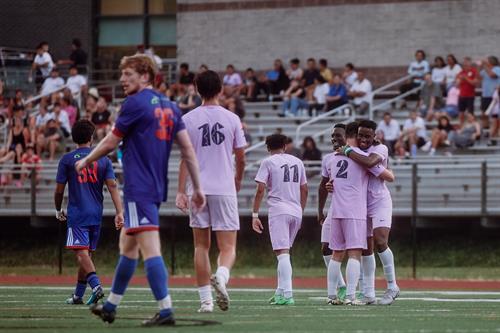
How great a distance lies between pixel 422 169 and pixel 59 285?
866 centimetres

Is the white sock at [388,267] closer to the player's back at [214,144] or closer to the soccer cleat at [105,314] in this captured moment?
the player's back at [214,144]

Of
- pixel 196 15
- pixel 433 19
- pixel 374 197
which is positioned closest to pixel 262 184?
pixel 374 197

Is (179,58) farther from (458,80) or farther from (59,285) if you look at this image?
(59,285)

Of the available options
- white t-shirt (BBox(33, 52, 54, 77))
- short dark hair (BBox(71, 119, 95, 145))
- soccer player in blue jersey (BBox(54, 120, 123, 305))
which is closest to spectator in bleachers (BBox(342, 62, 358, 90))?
white t-shirt (BBox(33, 52, 54, 77))

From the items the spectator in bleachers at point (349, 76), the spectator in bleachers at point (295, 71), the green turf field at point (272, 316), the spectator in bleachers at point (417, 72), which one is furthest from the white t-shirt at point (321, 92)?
the green turf field at point (272, 316)

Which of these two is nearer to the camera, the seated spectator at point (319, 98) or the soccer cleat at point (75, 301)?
the soccer cleat at point (75, 301)

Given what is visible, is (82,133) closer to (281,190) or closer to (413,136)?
(281,190)

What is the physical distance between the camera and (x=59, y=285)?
2270cm

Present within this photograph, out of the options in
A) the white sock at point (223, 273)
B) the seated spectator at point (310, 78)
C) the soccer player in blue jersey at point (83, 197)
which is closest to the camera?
the white sock at point (223, 273)

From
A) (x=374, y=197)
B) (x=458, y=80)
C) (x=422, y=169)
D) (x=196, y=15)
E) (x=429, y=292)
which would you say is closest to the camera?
(x=374, y=197)

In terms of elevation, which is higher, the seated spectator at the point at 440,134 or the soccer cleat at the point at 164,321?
the seated spectator at the point at 440,134

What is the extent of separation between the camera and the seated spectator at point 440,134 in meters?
30.1

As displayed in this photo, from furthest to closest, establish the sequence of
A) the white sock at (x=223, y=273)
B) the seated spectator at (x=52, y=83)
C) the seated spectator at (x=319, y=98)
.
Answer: the seated spectator at (x=52, y=83) → the seated spectator at (x=319, y=98) → the white sock at (x=223, y=273)

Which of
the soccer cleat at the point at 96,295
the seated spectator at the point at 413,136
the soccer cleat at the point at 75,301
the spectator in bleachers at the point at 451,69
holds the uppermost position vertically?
Result: the spectator in bleachers at the point at 451,69
